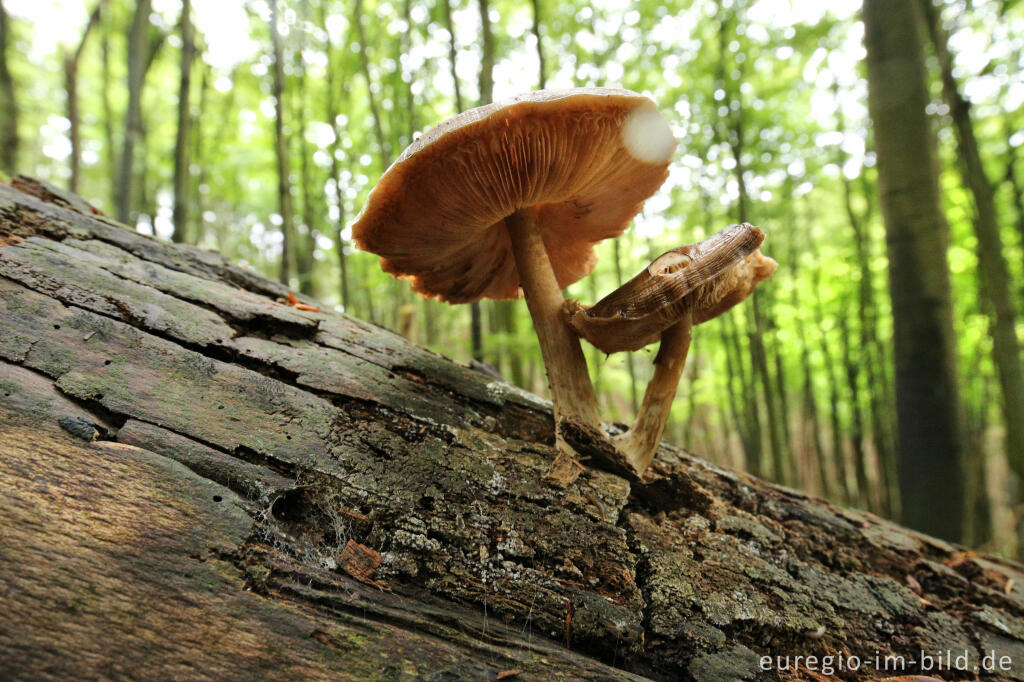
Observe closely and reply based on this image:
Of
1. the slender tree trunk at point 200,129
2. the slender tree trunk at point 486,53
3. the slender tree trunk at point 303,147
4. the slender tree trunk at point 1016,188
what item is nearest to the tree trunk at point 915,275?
the slender tree trunk at point 486,53

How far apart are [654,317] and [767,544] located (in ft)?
3.51

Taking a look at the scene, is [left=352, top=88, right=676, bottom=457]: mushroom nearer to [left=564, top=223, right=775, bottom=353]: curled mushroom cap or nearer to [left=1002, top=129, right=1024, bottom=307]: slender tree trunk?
[left=564, top=223, right=775, bottom=353]: curled mushroom cap

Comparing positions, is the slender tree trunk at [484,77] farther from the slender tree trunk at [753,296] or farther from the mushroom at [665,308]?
the slender tree trunk at [753,296]

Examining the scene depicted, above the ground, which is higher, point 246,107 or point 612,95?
point 246,107

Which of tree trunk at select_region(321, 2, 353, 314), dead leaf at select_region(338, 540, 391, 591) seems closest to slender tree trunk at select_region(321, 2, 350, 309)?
tree trunk at select_region(321, 2, 353, 314)

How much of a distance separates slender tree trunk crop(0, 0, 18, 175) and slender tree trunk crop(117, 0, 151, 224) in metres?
1.18

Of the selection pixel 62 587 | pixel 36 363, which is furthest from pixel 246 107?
pixel 62 587

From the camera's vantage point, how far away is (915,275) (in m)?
3.69

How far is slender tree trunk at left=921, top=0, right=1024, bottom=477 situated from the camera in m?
4.75

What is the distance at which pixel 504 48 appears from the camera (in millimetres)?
9594

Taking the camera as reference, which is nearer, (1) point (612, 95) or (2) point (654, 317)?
(1) point (612, 95)

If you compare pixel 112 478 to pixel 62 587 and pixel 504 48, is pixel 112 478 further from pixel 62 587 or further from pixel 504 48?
pixel 504 48

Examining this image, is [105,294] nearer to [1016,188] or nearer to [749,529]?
[749,529]

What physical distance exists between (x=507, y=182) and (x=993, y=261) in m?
5.82
